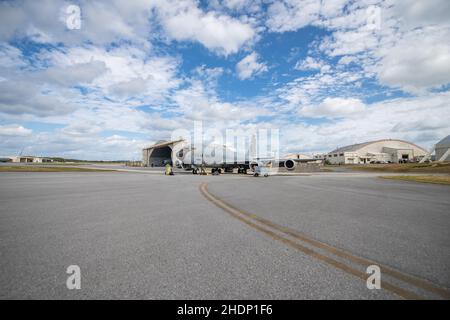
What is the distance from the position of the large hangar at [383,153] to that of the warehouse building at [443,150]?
2561 centimetres

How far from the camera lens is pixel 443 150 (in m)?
64.7

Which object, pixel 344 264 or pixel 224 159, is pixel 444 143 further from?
pixel 344 264

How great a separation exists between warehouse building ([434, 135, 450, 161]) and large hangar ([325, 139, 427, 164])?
2561 cm

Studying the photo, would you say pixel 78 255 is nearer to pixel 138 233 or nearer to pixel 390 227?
pixel 138 233

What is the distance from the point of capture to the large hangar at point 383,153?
97.6 m

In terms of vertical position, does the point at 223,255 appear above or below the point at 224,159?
below

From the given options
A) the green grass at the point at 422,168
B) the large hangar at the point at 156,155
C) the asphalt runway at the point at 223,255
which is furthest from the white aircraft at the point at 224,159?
the large hangar at the point at 156,155

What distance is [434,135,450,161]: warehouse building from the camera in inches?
2406

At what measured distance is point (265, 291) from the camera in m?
2.19

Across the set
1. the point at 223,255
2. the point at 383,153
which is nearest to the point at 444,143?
the point at 383,153

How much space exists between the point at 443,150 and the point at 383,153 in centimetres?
4006

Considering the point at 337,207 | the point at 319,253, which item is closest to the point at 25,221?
the point at 319,253

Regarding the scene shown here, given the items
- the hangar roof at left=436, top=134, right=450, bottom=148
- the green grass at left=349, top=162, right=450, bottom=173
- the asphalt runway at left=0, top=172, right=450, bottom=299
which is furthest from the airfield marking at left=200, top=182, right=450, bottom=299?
the hangar roof at left=436, top=134, right=450, bottom=148

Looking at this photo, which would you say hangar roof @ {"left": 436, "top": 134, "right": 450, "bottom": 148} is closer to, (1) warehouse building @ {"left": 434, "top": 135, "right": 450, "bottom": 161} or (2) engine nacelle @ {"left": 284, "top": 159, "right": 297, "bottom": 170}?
(1) warehouse building @ {"left": 434, "top": 135, "right": 450, "bottom": 161}
